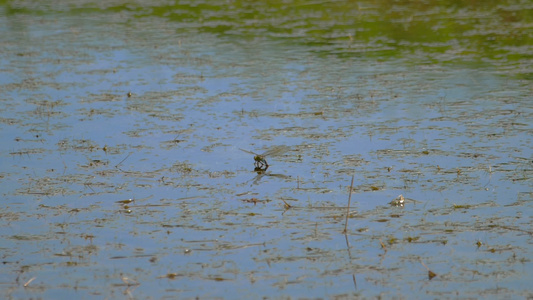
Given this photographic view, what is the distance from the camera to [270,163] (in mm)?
7262

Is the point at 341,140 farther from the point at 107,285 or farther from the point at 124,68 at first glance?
the point at 124,68

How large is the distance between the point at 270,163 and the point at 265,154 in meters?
0.14

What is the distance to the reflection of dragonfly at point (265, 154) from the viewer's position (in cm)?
714

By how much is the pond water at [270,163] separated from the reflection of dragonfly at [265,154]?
5cm

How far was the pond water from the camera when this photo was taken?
4.97 m

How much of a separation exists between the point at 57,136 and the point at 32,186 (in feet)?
5.29

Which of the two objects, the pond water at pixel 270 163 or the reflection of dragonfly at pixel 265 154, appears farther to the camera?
the reflection of dragonfly at pixel 265 154

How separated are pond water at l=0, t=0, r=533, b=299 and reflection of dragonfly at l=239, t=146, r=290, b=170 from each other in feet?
0.16

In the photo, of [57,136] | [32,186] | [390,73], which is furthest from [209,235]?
[390,73]

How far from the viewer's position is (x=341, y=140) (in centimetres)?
782

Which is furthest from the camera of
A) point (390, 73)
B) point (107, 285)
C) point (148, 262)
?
point (390, 73)

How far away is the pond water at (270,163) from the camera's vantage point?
497cm

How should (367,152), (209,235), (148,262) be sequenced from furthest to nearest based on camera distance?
1. (367,152)
2. (209,235)
3. (148,262)

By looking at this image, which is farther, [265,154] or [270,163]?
[265,154]
